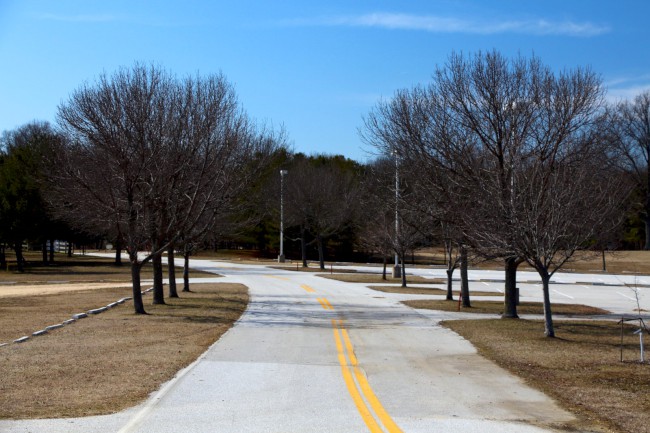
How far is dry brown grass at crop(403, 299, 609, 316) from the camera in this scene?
83.9 ft

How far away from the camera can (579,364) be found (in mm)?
13141

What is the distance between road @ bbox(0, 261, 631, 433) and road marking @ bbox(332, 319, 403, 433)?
0.01 metres

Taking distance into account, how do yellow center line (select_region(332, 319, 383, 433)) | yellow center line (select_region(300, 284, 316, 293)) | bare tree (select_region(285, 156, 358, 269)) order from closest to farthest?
yellow center line (select_region(332, 319, 383, 433))
yellow center line (select_region(300, 284, 316, 293))
bare tree (select_region(285, 156, 358, 269))

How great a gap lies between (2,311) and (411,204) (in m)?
13.0

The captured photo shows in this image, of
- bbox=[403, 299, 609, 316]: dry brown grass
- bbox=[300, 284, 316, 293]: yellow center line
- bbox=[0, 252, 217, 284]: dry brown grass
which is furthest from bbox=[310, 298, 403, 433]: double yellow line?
bbox=[0, 252, 217, 284]: dry brown grass

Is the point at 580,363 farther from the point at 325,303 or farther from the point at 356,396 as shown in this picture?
the point at 325,303

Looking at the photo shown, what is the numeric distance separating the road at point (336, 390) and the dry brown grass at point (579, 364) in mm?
404

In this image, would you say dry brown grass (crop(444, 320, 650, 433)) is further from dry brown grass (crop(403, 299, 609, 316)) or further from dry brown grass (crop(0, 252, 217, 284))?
dry brown grass (crop(0, 252, 217, 284))

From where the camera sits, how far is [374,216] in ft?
139

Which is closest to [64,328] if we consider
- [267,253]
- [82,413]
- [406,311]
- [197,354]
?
[197,354]

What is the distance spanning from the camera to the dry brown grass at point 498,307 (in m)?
25.6

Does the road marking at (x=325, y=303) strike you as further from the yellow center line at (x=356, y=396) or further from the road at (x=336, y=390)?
the yellow center line at (x=356, y=396)

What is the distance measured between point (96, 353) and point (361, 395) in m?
5.80

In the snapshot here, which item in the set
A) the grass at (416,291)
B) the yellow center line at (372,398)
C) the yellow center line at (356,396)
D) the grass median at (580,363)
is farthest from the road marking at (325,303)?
the yellow center line at (372,398)
